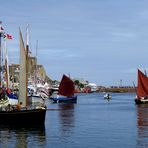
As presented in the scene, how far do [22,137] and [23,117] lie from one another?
875cm

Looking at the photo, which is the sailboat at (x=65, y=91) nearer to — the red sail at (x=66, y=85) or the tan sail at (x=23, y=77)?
the red sail at (x=66, y=85)

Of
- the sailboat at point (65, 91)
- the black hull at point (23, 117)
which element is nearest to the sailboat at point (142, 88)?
the sailboat at point (65, 91)

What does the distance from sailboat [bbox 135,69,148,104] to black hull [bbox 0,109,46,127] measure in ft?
253

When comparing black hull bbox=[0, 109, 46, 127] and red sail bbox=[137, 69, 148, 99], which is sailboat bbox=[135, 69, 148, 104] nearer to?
red sail bbox=[137, 69, 148, 99]

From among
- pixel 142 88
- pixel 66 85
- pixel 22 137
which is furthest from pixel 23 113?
pixel 66 85

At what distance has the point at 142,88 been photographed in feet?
451

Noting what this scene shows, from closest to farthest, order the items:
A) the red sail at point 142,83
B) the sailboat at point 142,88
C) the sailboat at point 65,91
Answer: the red sail at point 142,83, the sailboat at point 142,88, the sailboat at point 65,91

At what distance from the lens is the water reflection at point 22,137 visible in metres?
47.4

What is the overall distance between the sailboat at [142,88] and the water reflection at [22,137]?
255 feet

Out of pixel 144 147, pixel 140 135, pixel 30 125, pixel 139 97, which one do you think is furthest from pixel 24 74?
pixel 139 97

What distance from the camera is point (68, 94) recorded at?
6334 inches

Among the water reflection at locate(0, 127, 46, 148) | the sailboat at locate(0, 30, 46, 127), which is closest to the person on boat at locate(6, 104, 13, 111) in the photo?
the sailboat at locate(0, 30, 46, 127)

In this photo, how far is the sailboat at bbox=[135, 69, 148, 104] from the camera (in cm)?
13582

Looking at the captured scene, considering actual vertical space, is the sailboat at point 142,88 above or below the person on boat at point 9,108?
above
